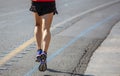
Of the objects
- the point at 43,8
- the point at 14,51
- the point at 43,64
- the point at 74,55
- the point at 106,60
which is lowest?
the point at 14,51

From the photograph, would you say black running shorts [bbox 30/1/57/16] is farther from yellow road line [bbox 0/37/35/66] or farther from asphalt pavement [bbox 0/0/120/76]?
yellow road line [bbox 0/37/35/66]

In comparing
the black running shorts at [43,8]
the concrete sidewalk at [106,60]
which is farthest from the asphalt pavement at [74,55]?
the black running shorts at [43,8]

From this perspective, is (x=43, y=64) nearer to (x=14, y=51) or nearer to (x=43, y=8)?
(x=43, y=8)

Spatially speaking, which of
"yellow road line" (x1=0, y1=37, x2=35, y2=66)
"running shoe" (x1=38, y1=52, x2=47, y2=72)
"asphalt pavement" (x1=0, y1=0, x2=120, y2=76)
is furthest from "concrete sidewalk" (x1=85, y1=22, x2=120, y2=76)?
"yellow road line" (x1=0, y1=37, x2=35, y2=66)

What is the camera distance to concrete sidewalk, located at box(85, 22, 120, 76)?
22.1 ft

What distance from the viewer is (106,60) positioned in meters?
7.63

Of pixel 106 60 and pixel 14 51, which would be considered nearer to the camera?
pixel 106 60

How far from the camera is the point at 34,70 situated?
271 inches

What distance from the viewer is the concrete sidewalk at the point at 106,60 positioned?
6739 mm

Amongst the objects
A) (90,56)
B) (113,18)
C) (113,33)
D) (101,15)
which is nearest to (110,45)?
(90,56)

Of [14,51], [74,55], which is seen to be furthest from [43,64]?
[14,51]

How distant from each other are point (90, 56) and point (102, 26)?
4.88 m

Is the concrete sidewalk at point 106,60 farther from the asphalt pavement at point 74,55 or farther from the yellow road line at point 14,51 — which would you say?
the yellow road line at point 14,51

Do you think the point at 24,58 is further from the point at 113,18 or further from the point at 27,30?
the point at 113,18
